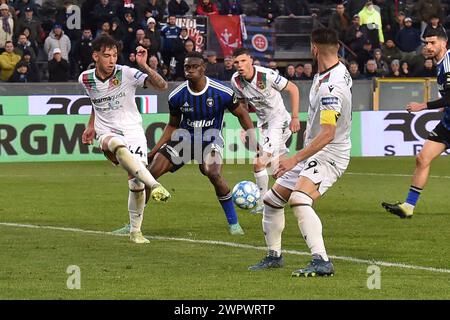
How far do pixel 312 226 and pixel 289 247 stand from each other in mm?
2684

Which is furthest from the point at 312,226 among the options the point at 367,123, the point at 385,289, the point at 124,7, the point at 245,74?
the point at 124,7

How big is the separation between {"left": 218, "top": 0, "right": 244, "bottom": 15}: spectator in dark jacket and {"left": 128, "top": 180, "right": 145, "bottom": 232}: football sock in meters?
20.9

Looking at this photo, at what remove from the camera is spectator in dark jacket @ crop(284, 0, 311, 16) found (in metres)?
36.4

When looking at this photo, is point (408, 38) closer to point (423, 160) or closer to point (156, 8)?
point (156, 8)

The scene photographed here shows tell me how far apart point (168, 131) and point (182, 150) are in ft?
0.95

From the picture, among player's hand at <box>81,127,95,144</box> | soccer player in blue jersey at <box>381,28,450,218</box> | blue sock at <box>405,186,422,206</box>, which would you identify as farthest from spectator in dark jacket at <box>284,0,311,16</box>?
player's hand at <box>81,127,95,144</box>

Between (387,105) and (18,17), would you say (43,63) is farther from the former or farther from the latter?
(387,105)

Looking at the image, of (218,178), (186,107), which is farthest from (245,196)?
(186,107)

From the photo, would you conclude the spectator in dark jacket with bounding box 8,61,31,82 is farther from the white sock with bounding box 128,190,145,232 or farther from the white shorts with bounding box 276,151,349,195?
the white shorts with bounding box 276,151,349,195

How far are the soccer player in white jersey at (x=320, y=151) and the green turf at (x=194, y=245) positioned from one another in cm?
42

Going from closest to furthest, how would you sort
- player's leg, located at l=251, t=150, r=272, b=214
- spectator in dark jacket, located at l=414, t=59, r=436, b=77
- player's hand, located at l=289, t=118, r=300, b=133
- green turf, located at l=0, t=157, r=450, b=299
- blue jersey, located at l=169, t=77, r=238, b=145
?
green turf, located at l=0, t=157, r=450, b=299, blue jersey, located at l=169, t=77, r=238, b=145, player's hand, located at l=289, t=118, r=300, b=133, player's leg, located at l=251, t=150, r=272, b=214, spectator in dark jacket, located at l=414, t=59, r=436, b=77

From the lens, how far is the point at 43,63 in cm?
3281

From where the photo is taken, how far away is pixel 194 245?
45.4 ft

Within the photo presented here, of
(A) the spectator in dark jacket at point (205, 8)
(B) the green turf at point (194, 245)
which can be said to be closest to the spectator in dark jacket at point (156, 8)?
(A) the spectator in dark jacket at point (205, 8)
